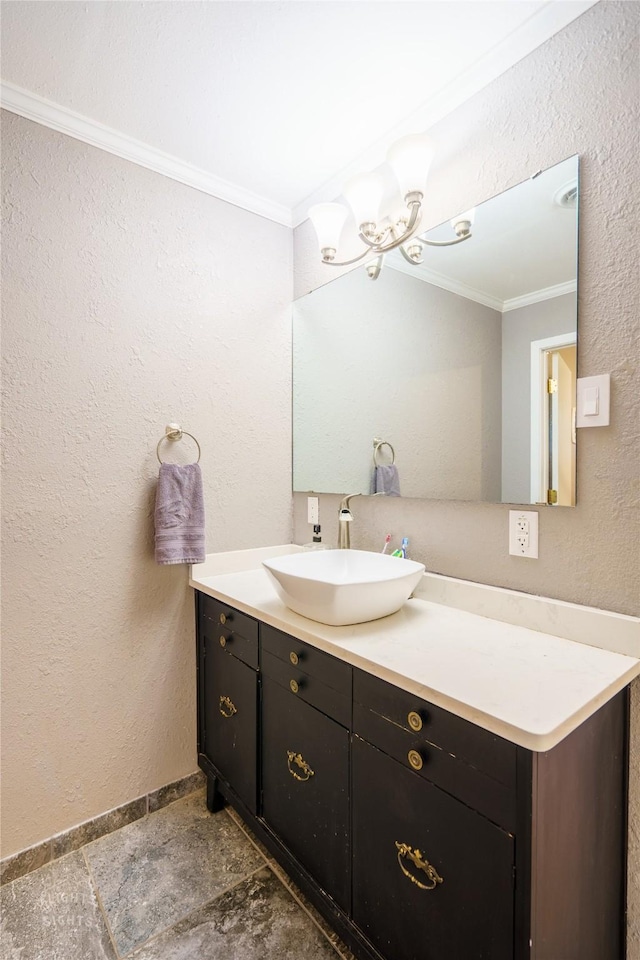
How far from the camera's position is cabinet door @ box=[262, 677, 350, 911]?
1.12 meters

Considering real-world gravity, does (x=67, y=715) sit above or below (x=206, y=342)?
below

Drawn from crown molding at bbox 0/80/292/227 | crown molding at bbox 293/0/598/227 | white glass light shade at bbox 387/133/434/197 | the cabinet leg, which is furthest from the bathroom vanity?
crown molding at bbox 0/80/292/227

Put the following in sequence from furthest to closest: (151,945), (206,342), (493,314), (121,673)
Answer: (206,342)
(121,673)
(493,314)
(151,945)

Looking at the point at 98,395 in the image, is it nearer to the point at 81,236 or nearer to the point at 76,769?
the point at 81,236

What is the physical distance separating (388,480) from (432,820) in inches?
39.6

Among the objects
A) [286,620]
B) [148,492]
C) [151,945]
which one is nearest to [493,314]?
[286,620]

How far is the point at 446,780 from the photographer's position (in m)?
0.87

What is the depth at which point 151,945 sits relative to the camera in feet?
4.03

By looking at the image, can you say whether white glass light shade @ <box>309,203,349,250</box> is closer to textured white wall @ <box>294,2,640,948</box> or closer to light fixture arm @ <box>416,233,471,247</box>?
light fixture arm @ <box>416,233,471,247</box>

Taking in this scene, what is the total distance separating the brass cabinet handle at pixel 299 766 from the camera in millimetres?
1216

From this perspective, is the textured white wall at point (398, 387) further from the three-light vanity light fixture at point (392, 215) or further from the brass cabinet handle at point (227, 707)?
the brass cabinet handle at point (227, 707)

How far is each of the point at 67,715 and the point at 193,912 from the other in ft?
2.27

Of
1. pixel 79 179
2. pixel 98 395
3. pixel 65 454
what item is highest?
pixel 79 179

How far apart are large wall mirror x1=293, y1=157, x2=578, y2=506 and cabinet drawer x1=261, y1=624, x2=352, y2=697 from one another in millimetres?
628
